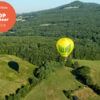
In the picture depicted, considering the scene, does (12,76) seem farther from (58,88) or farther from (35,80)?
(58,88)

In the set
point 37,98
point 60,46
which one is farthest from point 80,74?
point 37,98

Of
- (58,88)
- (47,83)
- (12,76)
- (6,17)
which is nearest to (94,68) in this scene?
(58,88)

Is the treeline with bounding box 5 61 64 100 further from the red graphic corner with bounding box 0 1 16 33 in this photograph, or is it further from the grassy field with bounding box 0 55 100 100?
the red graphic corner with bounding box 0 1 16 33

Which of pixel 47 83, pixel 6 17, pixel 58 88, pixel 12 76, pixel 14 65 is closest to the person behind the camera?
pixel 6 17

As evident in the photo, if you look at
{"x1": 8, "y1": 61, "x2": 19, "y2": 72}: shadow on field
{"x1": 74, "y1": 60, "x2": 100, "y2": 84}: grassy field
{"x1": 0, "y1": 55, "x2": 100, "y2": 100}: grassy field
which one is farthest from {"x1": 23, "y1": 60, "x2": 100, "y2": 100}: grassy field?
{"x1": 8, "y1": 61, "x2": 19, "y2": 72}: shadow on field

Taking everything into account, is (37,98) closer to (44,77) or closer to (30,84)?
(30,84)

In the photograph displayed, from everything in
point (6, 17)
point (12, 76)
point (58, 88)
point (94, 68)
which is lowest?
point (94, 68)
